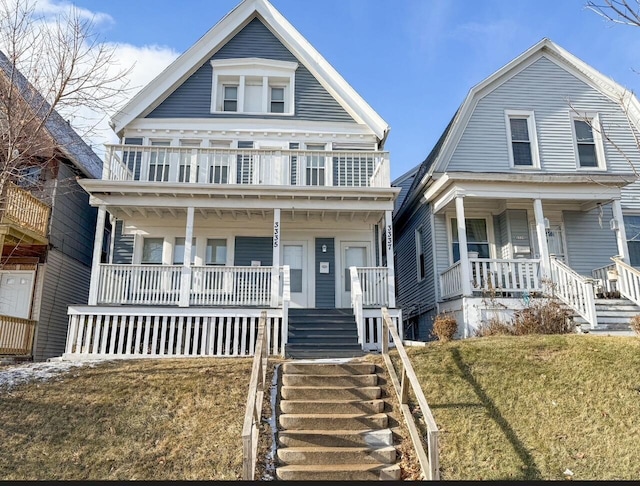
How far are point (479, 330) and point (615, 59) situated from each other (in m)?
6.37

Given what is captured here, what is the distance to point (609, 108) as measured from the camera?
15227 millimetres

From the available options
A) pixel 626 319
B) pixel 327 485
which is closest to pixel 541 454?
pixel 327 485

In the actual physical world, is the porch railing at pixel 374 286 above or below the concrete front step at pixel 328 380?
above

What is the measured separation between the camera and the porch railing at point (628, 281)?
453 inches

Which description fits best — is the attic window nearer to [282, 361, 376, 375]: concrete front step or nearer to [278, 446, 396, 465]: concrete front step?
[282, 361, 376, 375]: concrete front step

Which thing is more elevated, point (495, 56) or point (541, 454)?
point (495, 56)

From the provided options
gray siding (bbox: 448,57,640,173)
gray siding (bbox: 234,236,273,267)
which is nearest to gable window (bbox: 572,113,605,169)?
gray siding (bbox: 448,57,640,173)

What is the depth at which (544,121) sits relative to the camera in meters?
14.9

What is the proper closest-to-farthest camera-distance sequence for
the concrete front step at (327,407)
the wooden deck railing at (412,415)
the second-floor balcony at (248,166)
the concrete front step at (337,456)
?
the wooden deck railing at (412,415), the concrete front step at (337,456), the concrete front step at (327,407), the second-floor balcony at (248,166)

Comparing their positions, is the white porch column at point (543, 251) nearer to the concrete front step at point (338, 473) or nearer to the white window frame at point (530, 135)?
the white window frame at point (530, 135)

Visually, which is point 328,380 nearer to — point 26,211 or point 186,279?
point 186,279

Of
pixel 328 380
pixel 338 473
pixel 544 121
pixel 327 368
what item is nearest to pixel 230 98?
pixel 544 121

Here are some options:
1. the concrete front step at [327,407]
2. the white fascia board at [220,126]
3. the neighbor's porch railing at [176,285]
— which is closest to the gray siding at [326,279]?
the neighbor's porch railing at [176,285]

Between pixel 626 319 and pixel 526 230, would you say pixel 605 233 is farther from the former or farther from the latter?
pixel 626 319
